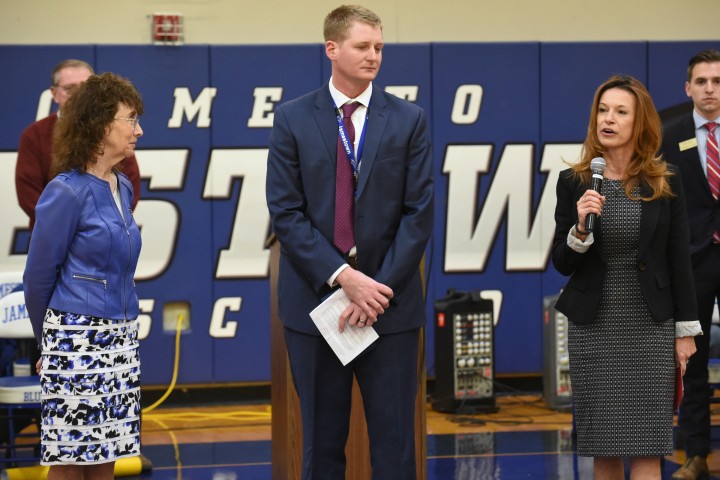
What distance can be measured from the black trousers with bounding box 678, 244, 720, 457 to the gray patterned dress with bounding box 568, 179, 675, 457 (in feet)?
4.94

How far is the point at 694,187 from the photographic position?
5.46 m

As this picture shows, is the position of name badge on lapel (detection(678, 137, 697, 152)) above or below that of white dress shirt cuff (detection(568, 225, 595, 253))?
above

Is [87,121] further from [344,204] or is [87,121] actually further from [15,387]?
[15,387]

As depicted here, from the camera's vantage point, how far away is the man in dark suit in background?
541 cm

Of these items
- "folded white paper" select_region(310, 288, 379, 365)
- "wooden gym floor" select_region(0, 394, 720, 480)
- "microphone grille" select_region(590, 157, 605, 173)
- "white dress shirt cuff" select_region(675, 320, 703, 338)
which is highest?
"microphone grille" select_region(590, 157, 605, 173)

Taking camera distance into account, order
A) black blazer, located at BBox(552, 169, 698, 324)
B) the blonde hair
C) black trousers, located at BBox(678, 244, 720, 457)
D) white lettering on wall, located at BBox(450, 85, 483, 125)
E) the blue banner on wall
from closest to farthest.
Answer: the blonde hair, black blazer, located at BBox(552, 169, 698, 324), black trousers, located at BBox(678, 244, 720, 457), the blue banner on wall, white lettering on wall, located at BBox(450, 85, 483, 125)

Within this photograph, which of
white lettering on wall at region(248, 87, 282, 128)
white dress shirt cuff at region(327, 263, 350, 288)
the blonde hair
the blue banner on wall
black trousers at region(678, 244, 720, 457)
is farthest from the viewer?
white lettering on wall at region(248, 87, 282, 128)

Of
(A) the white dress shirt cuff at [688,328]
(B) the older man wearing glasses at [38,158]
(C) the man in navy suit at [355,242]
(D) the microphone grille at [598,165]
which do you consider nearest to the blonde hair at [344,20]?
(C) the man in navy suit at [355,242]

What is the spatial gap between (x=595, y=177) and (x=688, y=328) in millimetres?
650

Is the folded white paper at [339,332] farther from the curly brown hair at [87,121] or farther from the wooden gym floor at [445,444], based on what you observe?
the wooden gym floor at [445,444]

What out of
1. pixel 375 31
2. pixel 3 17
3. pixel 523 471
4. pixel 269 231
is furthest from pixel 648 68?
pixel 375 31

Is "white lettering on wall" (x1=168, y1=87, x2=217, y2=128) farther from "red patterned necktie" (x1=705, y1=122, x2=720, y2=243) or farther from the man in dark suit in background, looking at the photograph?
"red patterned necktie" (x1=705, y1=122, x2=720, y2=243)

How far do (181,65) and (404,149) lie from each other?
4608mm

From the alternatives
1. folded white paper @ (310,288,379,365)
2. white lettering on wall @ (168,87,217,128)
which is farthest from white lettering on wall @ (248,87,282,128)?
folded white paper @ (310,288,379,365)
